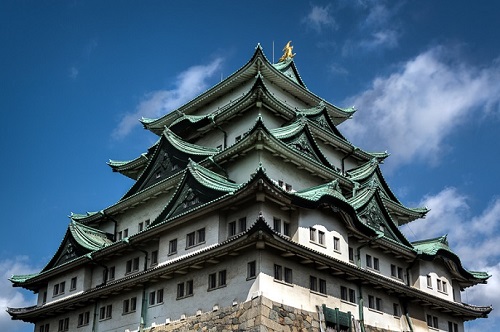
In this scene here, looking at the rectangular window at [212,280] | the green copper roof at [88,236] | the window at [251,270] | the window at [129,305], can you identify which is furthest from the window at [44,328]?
the window at [251,270]

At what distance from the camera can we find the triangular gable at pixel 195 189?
4294 cm

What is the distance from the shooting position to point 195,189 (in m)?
44.2

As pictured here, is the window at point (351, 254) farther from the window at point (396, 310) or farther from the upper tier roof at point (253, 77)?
the upper tier roof at point (253, 77)

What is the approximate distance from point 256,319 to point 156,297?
10.9 m

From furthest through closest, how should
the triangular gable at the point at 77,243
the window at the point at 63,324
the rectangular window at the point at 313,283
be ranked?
the triangular gable at the point at 77,243, the window at the point at 63,324, the rectangular window at the point at 313,283

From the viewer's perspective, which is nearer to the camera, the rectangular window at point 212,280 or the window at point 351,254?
the rectangular window at point 212,280

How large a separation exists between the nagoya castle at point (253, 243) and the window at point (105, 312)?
113 mm

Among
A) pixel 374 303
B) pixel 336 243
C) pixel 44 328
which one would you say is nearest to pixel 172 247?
pixel 336 243

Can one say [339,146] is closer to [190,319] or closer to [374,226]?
[374,226]

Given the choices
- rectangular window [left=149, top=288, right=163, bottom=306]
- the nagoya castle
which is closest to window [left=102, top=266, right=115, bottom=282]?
the nagoya castle

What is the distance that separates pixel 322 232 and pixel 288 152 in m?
6.72

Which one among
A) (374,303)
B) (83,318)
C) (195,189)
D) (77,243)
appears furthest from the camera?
(77,243)

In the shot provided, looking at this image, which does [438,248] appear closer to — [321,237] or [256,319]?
[321,237]

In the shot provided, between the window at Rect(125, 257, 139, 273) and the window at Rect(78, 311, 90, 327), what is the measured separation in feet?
17.2
